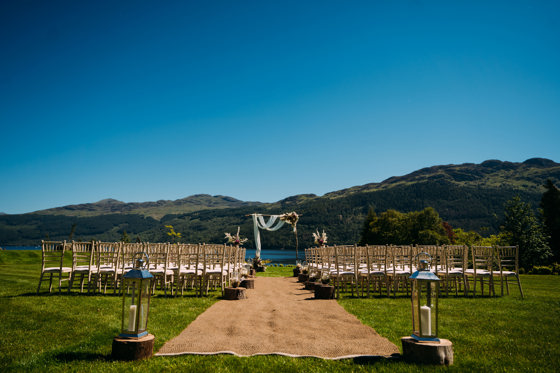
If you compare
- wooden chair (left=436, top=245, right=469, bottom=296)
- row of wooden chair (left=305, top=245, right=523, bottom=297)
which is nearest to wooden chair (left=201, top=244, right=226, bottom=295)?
row of wooden chair (left=305, top=245, right=523, bottom=297)

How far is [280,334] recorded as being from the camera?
497 cm

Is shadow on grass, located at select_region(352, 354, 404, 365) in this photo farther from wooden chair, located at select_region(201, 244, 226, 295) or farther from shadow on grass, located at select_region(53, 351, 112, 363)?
wooden chair, located at select_region(201, 244, 226, 295)

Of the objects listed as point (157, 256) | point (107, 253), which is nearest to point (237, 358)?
point (157, 256)

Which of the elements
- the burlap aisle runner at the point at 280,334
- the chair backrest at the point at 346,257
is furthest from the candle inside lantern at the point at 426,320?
the chair backrest at the point at 346,257

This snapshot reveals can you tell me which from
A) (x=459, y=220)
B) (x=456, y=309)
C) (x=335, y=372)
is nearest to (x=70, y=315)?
(x=335, y=372)

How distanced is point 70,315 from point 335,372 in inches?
199

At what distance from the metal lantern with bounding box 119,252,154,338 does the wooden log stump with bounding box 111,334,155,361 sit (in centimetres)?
8

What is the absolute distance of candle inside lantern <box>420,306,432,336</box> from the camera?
142 inches

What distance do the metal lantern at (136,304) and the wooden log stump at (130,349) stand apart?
0.08m

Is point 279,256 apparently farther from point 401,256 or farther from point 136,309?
point 136,309

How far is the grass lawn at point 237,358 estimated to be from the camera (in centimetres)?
353

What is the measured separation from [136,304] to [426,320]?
10.9 ft

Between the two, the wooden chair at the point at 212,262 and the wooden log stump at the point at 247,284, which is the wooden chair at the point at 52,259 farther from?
the wooden log stump at the point at 247,284

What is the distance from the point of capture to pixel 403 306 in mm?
7309
